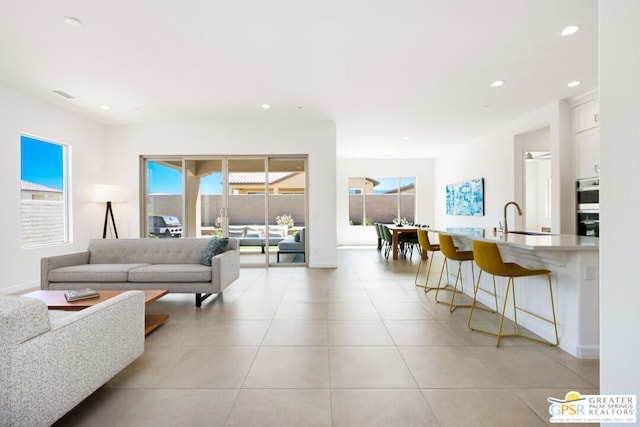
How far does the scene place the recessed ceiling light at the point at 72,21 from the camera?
2.85m

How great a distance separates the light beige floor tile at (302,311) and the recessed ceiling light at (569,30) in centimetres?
376

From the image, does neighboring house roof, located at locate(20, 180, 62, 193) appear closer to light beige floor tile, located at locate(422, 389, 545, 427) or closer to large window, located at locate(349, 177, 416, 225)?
light beige floor tile, located at locate(422, 389, 545, 427)

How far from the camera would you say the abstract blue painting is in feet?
23.9

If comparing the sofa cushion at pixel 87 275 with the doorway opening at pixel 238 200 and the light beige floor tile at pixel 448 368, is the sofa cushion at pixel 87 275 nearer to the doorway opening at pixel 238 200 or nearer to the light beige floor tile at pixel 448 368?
the doorway opening at pixel 238 200

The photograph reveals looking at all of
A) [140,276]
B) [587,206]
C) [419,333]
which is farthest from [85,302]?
[587,206]

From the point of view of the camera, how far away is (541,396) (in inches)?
75.4

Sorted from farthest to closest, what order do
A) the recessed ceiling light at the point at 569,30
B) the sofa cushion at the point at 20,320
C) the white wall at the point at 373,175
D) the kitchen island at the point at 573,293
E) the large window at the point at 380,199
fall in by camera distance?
1. the large window at the point at 380,199
2. the white wall at the point at 373,175
3. the recessed ceiling light at the point at 569,30
4. the kitchen island at the point at 573,293
5. the sofa cushion at the point at 20,320

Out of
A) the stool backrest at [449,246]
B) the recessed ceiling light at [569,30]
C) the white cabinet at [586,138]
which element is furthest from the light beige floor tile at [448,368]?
the white cabinet at [586,138]

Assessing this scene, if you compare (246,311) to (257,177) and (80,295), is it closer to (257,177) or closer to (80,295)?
(80,295)

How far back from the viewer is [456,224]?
8.59 metres

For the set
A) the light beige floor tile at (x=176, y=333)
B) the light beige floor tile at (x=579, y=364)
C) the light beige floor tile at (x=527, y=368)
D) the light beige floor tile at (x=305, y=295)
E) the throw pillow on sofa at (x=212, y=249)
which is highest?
the throw pillow on sofa at (x=212, y=249)

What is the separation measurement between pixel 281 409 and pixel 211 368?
0.74 m

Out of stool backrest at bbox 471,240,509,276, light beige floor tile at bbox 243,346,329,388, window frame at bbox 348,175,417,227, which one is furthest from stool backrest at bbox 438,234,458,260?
window frame at bbox 348,175,417,227

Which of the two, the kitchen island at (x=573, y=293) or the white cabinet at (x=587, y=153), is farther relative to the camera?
the white cabinet at (x=587, y=153)
